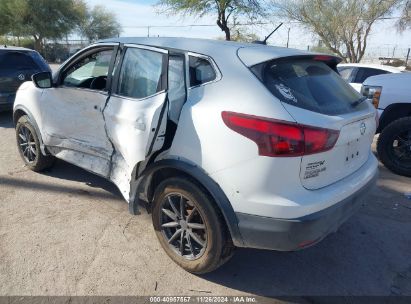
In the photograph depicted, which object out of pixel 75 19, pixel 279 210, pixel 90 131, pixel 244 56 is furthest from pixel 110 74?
pixel 75 19

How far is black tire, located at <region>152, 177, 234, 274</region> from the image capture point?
106 inches

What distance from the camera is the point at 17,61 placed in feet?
26.6

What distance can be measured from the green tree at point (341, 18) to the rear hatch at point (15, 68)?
17.5 meters

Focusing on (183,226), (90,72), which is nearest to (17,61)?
(90,72)

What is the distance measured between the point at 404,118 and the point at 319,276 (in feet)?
10.4

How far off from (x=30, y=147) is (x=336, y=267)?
3917 mm

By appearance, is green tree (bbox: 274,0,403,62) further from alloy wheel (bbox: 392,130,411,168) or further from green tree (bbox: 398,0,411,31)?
alloy wheel (bbox: 392,130,411,168)

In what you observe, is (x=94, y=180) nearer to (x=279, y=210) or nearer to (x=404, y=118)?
(x=279, y=210)

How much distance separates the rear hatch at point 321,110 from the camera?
249cm

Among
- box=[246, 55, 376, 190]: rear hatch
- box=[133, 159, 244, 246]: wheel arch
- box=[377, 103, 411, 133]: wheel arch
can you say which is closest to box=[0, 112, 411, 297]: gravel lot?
box=[133, 159, 244, 246]: wheel arch

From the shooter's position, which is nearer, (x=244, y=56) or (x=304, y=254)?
(x=244, y=56)

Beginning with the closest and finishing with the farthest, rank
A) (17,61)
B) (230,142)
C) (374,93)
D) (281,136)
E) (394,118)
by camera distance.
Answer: (281,136) < (230,142) < (374,93) < (394,118) < (17,61)

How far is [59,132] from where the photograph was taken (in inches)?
166

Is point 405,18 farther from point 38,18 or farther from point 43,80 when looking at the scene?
point 38,18
